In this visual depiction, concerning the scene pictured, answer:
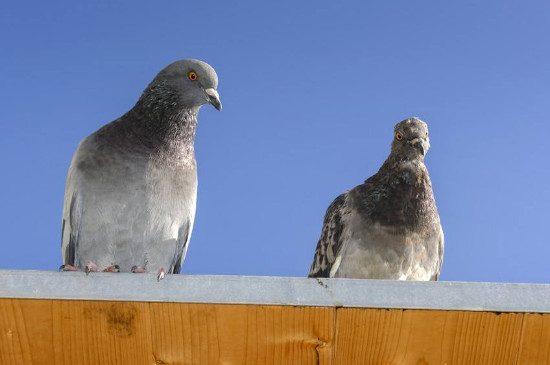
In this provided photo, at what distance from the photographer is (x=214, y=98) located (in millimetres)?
5762

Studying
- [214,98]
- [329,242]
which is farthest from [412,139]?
[214,98]

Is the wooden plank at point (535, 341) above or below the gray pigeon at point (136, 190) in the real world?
below

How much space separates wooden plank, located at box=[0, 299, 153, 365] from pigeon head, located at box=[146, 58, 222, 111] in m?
3.27

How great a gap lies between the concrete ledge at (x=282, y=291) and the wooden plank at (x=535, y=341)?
0.08 m

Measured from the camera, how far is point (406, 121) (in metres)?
6.02

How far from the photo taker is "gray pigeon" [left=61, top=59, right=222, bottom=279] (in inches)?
209

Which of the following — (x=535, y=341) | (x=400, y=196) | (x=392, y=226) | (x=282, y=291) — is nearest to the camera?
(x=282, y=291)

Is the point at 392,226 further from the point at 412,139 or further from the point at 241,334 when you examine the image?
the point at 241,334

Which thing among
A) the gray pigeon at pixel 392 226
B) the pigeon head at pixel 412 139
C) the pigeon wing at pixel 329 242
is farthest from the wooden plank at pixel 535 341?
the pigeon head at pixel 412 139

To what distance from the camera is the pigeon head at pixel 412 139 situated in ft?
19.2

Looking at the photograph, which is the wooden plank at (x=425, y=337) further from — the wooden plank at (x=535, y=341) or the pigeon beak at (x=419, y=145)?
the pigeon beak at (x=419, y=145)

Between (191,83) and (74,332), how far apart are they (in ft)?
11.4

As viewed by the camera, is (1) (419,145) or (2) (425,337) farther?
(1) (419,145)

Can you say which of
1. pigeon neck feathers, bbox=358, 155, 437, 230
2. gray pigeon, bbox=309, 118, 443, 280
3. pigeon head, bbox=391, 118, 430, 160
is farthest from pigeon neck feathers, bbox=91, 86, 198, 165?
pigeon head, bbox=391, 118, 430, 160
